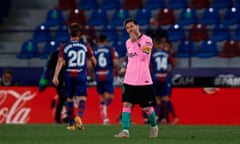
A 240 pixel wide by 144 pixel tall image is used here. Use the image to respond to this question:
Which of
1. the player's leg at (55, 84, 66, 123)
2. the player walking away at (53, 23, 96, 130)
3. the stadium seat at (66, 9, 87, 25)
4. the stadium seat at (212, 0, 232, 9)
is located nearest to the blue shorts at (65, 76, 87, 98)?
the player walking away at (53, 23, 96, 130)

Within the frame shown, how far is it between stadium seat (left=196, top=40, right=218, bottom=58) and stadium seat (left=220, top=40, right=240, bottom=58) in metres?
0.32

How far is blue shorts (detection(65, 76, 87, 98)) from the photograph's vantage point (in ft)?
63.4

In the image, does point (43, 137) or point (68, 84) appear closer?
point (43, 137)

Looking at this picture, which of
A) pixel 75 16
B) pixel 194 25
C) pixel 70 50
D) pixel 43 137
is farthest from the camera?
pixel 75 16

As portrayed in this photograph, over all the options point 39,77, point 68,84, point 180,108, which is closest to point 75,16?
point 39,77

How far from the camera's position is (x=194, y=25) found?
92.9 feet

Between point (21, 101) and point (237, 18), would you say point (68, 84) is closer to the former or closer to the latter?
point (21, 101)

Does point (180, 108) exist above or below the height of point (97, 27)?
below

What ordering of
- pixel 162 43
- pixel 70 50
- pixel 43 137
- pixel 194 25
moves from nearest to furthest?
pixel 43 137, pixel 70 50, pixel 162 43, pixel 194 25

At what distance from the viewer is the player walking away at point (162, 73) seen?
80.4 ft

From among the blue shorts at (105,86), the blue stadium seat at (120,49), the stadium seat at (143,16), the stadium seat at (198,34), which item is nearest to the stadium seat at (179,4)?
the stadium seat at (143,16)

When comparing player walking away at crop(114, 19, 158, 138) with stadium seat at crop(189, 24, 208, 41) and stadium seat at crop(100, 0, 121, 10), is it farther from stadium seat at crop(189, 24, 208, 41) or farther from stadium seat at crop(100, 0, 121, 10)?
stadium seat at crop(100, 0, 121, 10)

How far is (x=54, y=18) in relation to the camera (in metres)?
30.8

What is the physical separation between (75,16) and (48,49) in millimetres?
2239
